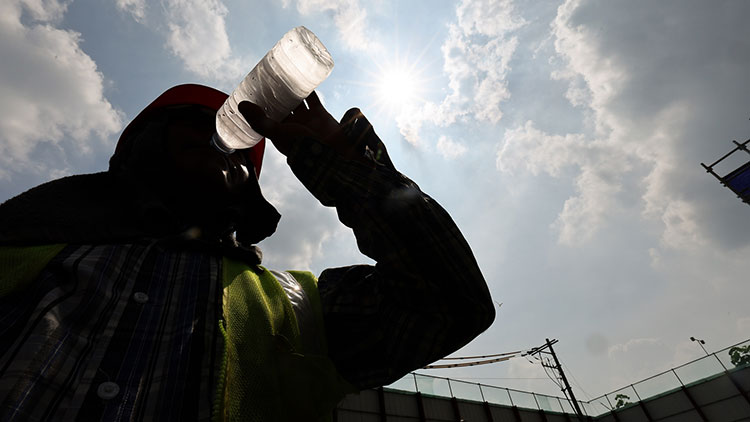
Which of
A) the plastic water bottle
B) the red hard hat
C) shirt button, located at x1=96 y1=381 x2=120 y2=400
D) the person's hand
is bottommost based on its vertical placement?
shirt button, located at x1=96 y1=381 x2=120 y2=400

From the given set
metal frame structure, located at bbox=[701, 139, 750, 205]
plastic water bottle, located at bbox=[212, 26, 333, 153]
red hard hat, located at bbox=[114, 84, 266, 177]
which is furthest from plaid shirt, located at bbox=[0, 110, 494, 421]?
metal frame structure, located at bbox=[701, 139, 750, 205]

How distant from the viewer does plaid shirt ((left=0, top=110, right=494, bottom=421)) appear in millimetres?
1080

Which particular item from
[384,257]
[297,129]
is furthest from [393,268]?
[297,129]

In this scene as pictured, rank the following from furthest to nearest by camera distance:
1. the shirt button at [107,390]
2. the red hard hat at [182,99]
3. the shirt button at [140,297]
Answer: the red hard hat at [182,99] < the shirt button at [140,297] < the shirt button at [107,390]

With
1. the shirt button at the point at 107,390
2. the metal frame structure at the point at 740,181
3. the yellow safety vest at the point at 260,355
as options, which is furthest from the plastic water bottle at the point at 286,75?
the metal frame structure at the point at 740,181

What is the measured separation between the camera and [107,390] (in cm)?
107

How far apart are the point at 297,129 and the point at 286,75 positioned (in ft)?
4.53

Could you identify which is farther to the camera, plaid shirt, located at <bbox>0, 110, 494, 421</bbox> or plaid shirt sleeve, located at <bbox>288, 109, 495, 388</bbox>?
plaid shirt sleeve, located at <bbox>288, 109, 495, 388</bbox>

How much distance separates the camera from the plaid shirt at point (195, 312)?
3.54 feet

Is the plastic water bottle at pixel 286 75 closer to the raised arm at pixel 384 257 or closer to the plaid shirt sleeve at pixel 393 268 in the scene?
the raised arm at pixel 384 257

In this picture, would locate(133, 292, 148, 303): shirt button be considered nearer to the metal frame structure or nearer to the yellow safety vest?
the yellow safety vest

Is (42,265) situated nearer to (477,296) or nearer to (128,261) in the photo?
(128,261)

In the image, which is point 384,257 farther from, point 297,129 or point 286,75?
point 286,75

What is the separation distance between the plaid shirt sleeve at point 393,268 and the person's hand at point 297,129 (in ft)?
0.16
